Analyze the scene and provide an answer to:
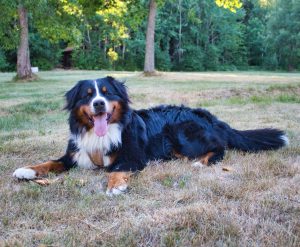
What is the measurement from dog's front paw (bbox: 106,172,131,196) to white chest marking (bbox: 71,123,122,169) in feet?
1.64

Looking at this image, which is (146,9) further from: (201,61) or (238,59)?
(238,59)

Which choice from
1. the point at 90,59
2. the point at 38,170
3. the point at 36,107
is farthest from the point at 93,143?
the point at 90,59

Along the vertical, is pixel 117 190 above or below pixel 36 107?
below

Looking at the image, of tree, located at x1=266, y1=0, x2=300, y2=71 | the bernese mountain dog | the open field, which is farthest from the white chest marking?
tree, located at x1=266, y1=0, x2=300, y2=71

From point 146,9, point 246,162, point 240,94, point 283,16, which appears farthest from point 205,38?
point 246,162

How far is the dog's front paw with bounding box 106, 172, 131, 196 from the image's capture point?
3656 millimetres

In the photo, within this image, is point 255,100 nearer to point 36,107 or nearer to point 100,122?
point 36,107

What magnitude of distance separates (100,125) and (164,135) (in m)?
1.04

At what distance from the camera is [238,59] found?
57.8m

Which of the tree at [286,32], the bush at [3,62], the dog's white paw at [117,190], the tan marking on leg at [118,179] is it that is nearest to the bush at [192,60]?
the tree at [286,32]

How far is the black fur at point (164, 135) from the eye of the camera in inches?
178

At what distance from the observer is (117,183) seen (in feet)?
12.4

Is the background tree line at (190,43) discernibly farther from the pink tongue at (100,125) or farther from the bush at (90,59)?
the pink tongue at (100,125)

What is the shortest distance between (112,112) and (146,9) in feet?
63.9
